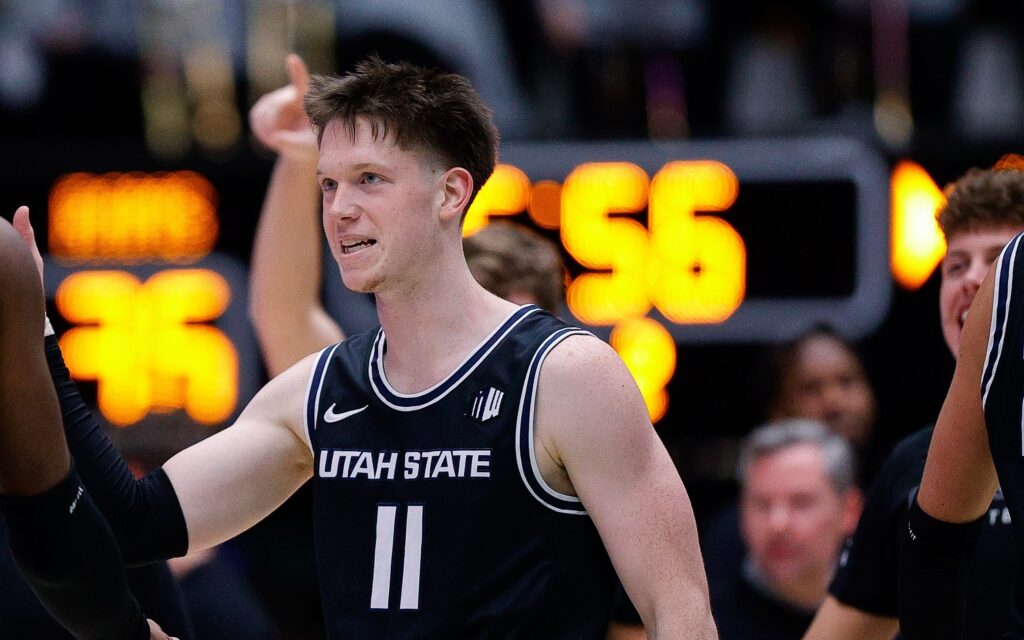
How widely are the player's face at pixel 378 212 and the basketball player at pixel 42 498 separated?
65 centimetres

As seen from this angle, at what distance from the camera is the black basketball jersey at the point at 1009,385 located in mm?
2637

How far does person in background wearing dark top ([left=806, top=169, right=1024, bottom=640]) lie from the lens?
3596mm

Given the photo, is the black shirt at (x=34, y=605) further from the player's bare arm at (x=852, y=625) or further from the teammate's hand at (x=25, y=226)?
the player's bare arm at (x=852, y=625)

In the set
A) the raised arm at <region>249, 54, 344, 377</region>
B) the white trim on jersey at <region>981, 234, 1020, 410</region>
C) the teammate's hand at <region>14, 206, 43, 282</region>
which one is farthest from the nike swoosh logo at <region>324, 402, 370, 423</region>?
the white trim on jersey at <region>981, 234, 1020, 410</region>

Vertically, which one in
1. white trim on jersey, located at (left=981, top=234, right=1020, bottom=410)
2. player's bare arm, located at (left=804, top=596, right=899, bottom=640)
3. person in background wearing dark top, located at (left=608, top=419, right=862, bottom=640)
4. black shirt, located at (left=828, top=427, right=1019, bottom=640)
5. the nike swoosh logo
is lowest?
person in background wearing dark top, located at (left=608, top=419, right=862, bottom=640)

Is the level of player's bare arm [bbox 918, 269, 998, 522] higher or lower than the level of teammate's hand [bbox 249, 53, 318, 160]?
lower

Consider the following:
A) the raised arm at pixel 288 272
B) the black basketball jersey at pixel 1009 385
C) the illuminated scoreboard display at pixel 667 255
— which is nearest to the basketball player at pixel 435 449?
the black basketball jersey at pixel 1009 385

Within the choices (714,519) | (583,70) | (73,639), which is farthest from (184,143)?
(73,639)

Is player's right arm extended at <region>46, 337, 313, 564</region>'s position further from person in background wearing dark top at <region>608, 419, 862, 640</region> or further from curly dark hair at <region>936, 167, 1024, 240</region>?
person in background wearing dark top at <region>608, 419, 862, 640</region>

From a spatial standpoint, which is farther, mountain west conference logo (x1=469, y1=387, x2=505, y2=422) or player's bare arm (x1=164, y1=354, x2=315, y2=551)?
player's bare arm (x1=164, y1=354, x2=315, y2=551)

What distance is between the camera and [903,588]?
10.6ft

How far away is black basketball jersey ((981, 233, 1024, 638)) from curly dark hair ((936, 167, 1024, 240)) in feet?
3.19

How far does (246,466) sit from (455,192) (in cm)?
→ 68

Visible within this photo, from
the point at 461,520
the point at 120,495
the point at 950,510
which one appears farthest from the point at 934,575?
the point at 120,495
